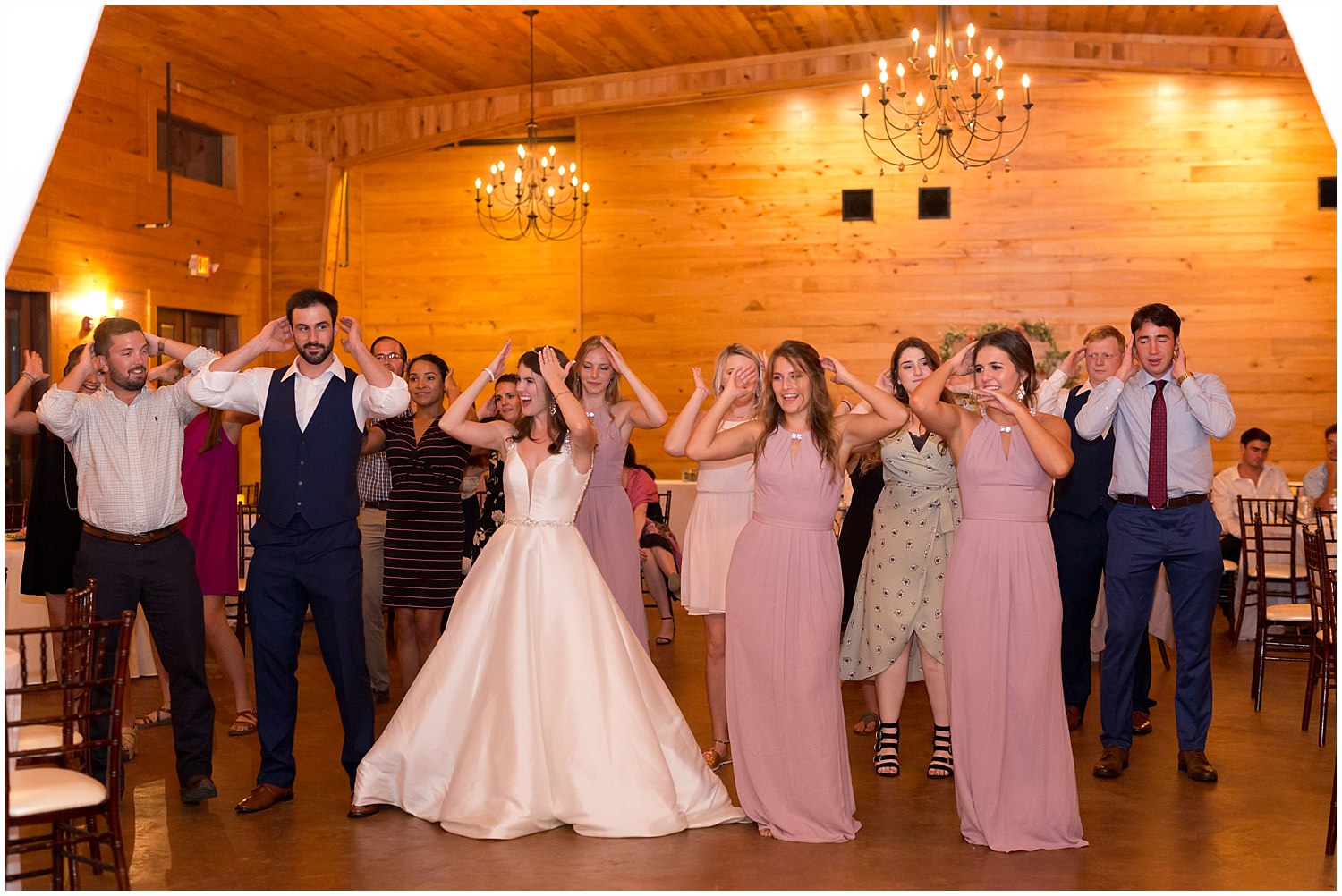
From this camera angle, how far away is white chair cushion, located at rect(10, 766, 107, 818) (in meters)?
3.13

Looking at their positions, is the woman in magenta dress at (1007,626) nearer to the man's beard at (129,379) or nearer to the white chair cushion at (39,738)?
the white chair cushion at (39,738)

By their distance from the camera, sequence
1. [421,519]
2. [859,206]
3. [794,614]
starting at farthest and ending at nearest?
[859,206] → [421,519] → [794,614]

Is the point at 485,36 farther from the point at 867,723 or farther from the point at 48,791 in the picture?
the point at 48,791

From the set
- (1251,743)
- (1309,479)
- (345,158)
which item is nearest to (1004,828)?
(1251,743)

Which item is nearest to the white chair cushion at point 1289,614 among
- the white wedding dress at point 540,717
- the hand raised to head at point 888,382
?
the hand raised to head at point 888,382

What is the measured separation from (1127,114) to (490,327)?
22.9 feet

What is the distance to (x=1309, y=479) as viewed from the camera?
8.70m

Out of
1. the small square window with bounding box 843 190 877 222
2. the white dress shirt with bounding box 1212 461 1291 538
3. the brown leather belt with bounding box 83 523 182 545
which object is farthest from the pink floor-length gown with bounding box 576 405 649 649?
the small square window with bounding box 843 190 877 222

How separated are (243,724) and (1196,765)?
418cm

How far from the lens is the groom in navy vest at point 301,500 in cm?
463

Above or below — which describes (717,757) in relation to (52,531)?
below

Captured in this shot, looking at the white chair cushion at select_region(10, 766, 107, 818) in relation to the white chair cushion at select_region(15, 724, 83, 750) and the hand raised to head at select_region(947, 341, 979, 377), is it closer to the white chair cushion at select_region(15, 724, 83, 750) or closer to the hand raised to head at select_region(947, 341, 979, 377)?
the white chair cushion at select_region(15, 724, 83, 750)

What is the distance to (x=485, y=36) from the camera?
10.7 m

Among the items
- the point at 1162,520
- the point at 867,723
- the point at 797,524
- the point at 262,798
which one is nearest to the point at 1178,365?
→ the point at 1162,520
